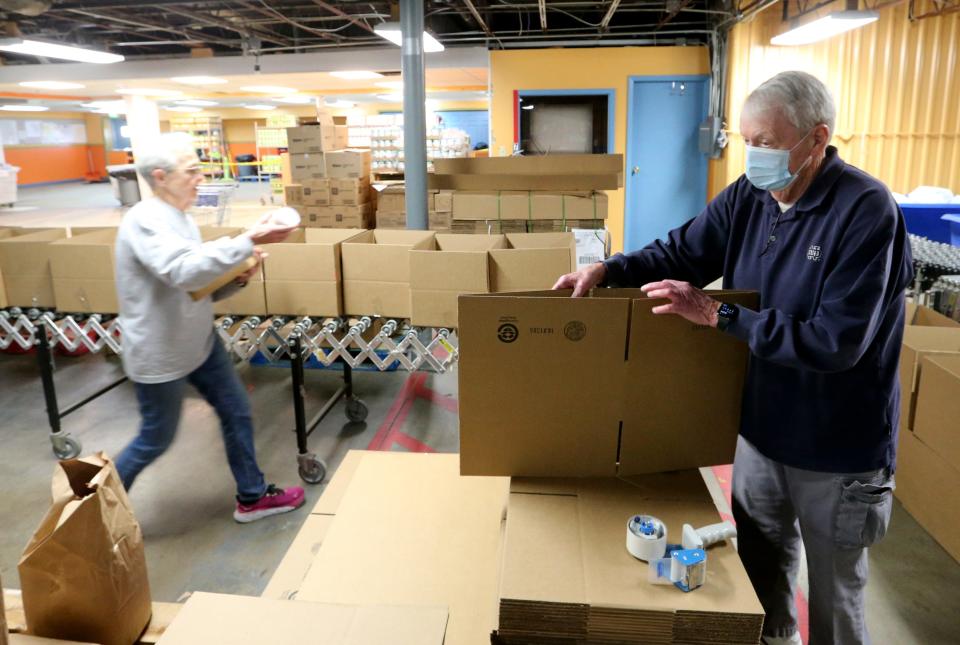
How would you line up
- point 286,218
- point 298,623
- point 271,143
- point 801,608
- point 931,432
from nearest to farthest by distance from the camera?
1. point 298,623
2. point 801,608
3. point 286,218
4. point 931,432
5. point 271,143

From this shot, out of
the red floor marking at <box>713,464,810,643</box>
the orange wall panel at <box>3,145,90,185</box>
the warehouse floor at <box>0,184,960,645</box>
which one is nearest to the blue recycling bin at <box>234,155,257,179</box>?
the orange wall panel at <box>3,145,90,185</box>

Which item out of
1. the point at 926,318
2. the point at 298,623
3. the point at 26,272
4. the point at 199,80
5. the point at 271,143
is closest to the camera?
the point at 298,623

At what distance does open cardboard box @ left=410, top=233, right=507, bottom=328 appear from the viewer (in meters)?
3.06

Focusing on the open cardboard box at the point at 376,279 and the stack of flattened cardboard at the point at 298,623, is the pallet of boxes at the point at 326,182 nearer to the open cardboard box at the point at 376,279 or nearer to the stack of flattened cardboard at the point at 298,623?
the open cardboard box at the point at 376,279

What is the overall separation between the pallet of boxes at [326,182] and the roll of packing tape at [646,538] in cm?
602

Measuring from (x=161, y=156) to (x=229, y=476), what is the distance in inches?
68.4

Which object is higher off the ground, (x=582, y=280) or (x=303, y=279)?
(x=582, y=280)

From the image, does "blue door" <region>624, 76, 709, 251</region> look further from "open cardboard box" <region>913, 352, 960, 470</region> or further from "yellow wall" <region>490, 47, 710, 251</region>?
"open cardboard box" <region>913, 352, 960, 470</region>

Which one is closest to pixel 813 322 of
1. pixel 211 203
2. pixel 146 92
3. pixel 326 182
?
pixel 326 182

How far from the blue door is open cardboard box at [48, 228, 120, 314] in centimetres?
701

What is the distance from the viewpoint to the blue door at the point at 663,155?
8.85m

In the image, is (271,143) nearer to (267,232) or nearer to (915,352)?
(267,232)

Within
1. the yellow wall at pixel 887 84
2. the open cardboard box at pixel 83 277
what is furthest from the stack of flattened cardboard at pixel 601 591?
the yellow wall at pixel 887 84

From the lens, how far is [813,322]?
1364 millimetres
